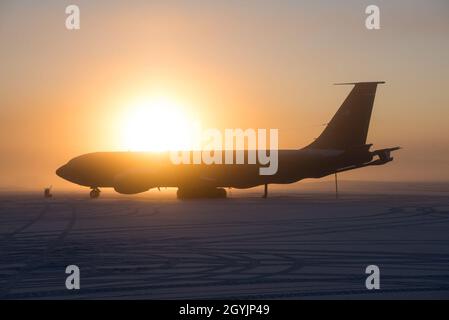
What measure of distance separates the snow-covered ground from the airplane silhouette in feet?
75.6

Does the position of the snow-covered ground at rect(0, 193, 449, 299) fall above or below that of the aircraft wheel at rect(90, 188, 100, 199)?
above

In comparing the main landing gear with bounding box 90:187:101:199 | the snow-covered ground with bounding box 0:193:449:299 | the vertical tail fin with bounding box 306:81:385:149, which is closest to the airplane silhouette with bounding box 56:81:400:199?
the vertical tail fin with bounding box 306:81:385:149

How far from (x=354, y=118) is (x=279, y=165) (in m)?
7.16

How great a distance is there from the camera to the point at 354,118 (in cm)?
6028

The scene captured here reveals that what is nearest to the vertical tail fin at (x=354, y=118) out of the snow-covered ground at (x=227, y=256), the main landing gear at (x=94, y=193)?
the main landing gear at (x=94, y=193)

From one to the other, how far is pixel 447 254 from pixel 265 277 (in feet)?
22.4

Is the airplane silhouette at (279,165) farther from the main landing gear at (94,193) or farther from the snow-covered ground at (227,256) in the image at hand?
the snow-covered ground at (227,256)

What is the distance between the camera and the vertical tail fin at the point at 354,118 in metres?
60.4

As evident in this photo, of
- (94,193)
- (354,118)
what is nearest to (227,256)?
(354,118)

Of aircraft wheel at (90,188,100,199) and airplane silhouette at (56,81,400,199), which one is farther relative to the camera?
aircraft wheel at (90,188,100,199)

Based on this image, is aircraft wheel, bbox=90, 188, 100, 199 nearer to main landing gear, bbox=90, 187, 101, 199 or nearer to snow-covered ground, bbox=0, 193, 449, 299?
main landing gear, bbox=90, 187, 101, 199

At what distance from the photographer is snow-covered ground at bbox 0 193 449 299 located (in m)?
15.4

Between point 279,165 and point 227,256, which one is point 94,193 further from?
point 227,256
